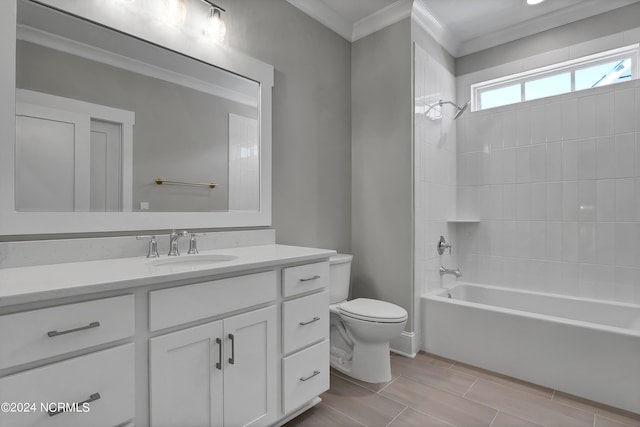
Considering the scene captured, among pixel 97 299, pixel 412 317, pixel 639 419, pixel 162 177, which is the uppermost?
pixel 162 177

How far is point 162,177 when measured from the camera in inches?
64.8

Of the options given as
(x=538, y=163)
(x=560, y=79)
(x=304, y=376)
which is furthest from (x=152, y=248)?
(x=560, y=79)

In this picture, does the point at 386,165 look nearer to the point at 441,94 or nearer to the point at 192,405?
the point at 441,94

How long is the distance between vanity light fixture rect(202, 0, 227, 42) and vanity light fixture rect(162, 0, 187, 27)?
0.48 feet

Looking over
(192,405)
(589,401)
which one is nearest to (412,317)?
(589,401)

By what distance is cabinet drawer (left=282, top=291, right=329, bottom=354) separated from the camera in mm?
1513

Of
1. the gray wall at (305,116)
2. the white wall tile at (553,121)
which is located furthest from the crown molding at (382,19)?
the white wall tile at (553,121)

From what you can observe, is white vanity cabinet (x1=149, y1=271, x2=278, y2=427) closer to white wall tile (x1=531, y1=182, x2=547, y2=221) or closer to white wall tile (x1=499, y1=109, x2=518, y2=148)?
white wall tile (x1=531, y1=182, x2=547, y2=221)

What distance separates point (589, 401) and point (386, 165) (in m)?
1.88

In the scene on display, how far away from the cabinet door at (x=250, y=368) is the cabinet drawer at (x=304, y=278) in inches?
5.2

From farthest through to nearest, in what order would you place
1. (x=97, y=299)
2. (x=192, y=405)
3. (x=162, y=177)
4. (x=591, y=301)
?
(x=591, y=301) < (x=162, y=177) < (x=192, y=405) < (x=97, y=299)

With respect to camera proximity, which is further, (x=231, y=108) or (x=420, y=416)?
(x=231, y=108)

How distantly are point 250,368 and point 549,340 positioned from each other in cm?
177

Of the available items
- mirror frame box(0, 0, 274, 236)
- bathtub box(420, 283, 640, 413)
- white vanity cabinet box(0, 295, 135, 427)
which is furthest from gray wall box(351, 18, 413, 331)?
white vanity cabinet box(0, 295, 135, 427)
